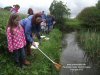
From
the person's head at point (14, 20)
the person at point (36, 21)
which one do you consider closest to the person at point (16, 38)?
the person's head at point (14, 20)

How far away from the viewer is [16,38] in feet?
25.0

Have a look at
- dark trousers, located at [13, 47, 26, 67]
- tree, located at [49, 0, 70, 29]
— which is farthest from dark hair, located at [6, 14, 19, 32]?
tree, located at [49, 0, 70, 29]

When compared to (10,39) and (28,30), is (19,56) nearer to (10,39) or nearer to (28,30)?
(10,39)

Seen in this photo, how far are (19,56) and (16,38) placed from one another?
1.89ft

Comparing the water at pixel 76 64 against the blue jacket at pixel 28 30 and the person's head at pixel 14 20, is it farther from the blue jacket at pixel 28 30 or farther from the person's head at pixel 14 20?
the person's head at pixel 14 20

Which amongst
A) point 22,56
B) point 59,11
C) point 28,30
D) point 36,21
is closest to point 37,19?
point 36,21

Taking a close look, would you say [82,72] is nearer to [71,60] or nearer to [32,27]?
[71,60]

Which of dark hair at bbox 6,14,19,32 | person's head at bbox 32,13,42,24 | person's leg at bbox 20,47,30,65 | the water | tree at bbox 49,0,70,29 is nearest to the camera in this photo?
dark hair at bbox 6,14,19,32

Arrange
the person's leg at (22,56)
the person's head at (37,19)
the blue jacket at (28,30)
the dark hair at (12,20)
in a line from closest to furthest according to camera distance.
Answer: the dark hair at (12,20), the person's head at (37,19), the person's leg at (22,56), the blue jacket at (28,30)

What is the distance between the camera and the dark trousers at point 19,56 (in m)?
7.78

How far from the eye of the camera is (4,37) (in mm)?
8469

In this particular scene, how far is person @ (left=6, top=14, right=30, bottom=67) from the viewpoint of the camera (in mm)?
7500

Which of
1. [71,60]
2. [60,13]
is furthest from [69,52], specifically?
[60,13]

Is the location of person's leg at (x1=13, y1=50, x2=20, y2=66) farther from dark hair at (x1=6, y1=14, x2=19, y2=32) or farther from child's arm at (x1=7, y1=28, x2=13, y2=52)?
dark hair at (x1=6, y1=14, x2=19, y2=32)
